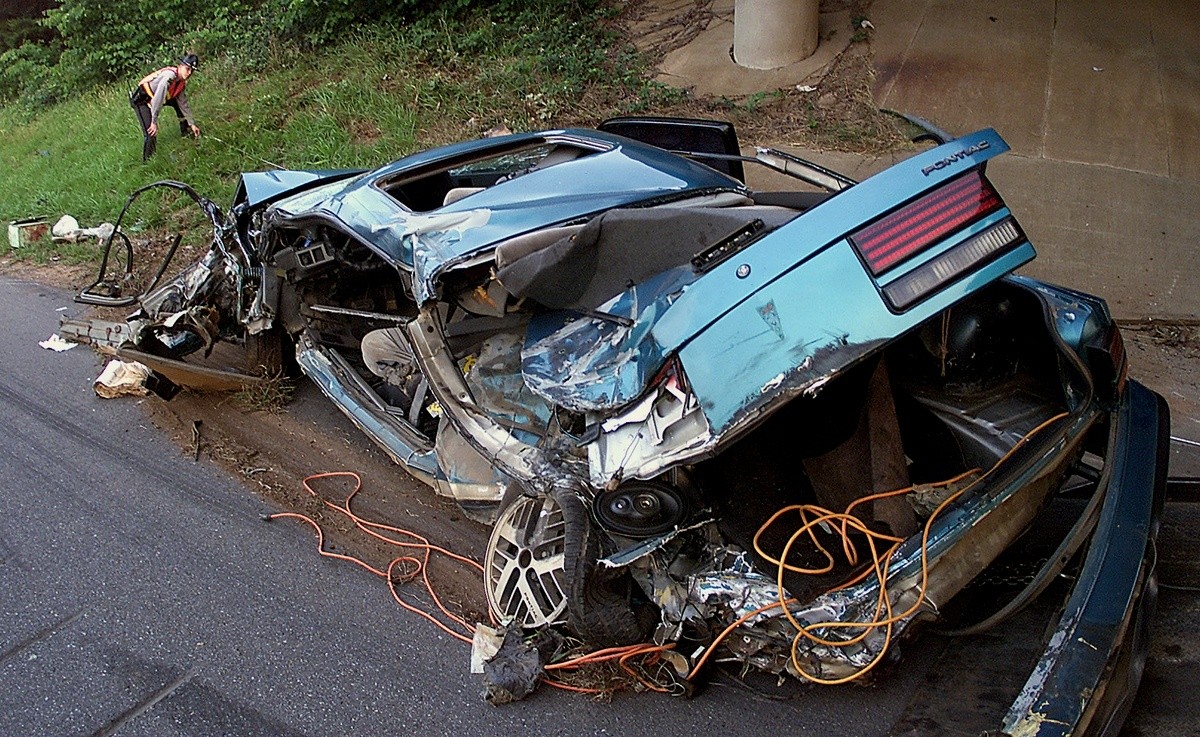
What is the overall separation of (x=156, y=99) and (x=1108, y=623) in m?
9.82

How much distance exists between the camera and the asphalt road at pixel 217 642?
9.44ft

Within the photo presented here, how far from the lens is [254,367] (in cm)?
500

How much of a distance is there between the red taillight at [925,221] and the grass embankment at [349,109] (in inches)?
244

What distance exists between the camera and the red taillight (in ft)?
7.79

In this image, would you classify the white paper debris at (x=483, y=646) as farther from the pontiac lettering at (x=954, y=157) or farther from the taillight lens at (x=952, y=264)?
the pontiac lettering at (x=954, y=157)

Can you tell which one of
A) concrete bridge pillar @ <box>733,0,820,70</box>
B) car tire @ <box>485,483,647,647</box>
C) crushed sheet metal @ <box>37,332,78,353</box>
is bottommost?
crushed sheet metal @ <box>37,332,78,353</box>

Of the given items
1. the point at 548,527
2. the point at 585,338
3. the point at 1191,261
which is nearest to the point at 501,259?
the point at 585,338

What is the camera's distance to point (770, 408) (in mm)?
2377

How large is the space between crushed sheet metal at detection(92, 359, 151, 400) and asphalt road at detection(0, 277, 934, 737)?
68 cm

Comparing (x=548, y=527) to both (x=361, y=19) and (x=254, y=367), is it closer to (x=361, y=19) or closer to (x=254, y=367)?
(x=254, y=367)

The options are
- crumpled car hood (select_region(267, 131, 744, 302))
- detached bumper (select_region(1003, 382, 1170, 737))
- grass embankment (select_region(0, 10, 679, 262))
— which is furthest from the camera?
grass embankment (select_region(0, 10, 679, 262))

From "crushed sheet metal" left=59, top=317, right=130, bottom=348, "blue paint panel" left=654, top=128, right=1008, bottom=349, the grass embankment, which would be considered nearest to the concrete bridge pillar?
the grass embankment

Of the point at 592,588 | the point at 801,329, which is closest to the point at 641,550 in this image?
the point at 592,588

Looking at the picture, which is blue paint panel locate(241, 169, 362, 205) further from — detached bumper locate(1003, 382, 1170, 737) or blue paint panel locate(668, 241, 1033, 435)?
detached bumper locate(1003, 382, 1170, 737)
